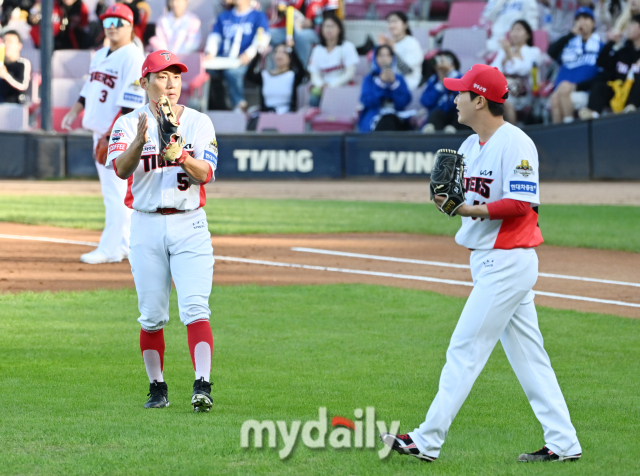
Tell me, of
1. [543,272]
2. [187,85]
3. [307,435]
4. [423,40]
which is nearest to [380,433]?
[307,435]

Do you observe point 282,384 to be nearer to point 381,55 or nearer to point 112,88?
point 112,88

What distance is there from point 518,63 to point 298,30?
5672 millimetres

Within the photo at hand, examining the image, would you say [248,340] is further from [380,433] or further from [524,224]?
[524,224]

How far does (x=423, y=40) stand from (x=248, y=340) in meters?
16.7

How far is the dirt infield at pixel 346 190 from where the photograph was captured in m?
16.6

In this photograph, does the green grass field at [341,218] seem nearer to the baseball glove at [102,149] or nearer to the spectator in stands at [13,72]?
the baseball glove at [102,149]

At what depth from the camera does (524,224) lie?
412 centimetres

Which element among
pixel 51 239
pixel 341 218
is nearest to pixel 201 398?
pixel 51 239

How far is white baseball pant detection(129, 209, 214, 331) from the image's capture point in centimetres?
491

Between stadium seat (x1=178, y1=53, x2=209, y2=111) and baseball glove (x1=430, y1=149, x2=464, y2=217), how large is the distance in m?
17.1

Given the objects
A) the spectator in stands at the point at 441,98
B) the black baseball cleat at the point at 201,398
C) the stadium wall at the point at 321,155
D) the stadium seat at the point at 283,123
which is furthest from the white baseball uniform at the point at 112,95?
the stadium seat at the point at 283,123

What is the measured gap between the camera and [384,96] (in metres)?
19.4

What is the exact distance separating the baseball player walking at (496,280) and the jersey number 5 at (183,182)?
1592mm

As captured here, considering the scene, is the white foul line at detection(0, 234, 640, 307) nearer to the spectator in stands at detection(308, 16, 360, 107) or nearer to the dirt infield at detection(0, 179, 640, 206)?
the dirt infield at detection(0, 179, 640, 206)
